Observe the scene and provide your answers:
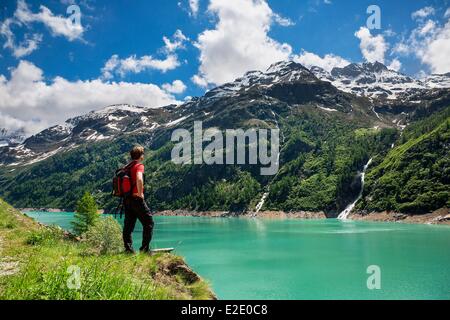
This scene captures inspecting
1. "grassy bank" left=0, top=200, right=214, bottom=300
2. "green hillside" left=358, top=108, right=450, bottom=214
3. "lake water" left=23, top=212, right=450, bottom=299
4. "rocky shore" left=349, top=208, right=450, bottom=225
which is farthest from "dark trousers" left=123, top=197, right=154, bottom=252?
"green hillside" left=358, top=108, right=450, bottom=214

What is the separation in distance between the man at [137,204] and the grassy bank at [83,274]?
35.3 inches

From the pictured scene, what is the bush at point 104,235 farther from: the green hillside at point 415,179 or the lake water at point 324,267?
the green hillside at point 415,179

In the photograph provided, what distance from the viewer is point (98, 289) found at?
773cm

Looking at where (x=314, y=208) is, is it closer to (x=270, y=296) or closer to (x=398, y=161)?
(x=398, y=161)

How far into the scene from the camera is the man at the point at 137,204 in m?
12.1

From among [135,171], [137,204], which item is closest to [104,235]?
[137,204]

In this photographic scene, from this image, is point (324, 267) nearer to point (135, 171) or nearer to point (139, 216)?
point (139, 216)

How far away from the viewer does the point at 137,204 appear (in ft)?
40.2

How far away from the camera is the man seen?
12.1 metres

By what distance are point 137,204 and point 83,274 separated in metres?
4.18

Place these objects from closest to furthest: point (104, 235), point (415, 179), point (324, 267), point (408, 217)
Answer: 1. point (104, 235)
2. point (324, 267)
3. point (408, 217)
4. point (415, 179)

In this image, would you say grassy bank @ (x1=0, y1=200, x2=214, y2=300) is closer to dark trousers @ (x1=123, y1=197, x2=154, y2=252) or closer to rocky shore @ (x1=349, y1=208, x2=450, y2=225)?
dark trousers @ (x1=123, y1=197, x2=154, y2=252)

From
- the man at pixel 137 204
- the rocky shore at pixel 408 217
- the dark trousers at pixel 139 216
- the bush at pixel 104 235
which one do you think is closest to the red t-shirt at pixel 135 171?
the man at pixel 137 204
